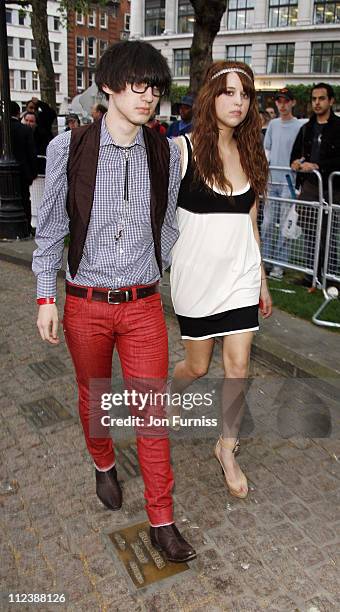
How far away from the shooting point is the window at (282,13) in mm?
52031

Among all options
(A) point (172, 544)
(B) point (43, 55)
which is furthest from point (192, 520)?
(B) point (43, 55)

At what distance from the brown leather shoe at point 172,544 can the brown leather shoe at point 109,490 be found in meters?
0.39

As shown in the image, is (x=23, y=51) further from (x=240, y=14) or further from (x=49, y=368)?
(x=49, y=368)

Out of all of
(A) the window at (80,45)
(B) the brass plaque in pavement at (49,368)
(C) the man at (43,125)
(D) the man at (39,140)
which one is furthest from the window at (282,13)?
Answer: (B) the brass plaque in pavement at (49,368)

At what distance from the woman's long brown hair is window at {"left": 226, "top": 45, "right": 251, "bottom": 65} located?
56.1 m

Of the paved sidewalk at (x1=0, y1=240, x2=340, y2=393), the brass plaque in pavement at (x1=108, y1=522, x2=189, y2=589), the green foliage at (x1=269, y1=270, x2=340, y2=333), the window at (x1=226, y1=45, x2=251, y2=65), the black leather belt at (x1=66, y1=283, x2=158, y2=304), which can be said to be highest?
the window at (x1=226, y1=45, x2=251, y2=65)

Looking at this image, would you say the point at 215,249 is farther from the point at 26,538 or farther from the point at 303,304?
the point at 303,304

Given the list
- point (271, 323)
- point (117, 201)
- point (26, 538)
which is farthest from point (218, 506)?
point (271, 323)

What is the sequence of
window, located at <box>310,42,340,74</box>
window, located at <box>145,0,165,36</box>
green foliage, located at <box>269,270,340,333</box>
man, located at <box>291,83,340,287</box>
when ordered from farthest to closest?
window, located at <box>145,0,165,36</box> < window, located at <box>310,42,340,74</box> < man, located at <box>291,83,340,287</box> < green foliage, located at <box>269,270,340,333</box>

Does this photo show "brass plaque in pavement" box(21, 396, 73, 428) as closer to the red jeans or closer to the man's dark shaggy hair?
the red jeans

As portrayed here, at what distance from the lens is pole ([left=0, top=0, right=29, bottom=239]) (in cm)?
985

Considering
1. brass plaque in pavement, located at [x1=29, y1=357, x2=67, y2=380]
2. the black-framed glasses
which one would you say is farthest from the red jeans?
brass plaque in pavement, located at [x1=29, y1=357, x2=67, y2=380]

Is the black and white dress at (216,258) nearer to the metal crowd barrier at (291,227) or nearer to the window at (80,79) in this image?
the metal crowd barrier at (291,227)

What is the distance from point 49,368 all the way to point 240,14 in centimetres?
5631
